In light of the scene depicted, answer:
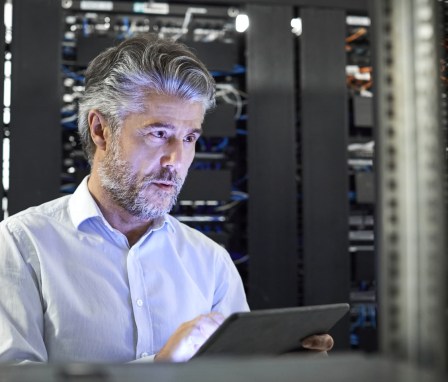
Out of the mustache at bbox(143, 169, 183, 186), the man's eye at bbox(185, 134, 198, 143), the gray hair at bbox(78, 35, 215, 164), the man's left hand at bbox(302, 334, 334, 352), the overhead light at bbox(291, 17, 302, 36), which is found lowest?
the man's left hand at bbox(302, 334, 334, 352)

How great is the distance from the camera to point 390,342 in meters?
0.55

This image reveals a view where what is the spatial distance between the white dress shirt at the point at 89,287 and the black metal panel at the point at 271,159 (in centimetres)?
108

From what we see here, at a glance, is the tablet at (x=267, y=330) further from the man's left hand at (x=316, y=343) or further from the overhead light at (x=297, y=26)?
the overhead light at (x=297, y=26)

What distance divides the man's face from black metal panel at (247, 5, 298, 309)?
3.76ft

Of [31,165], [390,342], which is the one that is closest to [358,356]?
[390,342]

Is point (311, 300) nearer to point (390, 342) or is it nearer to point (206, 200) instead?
point (206, 200)

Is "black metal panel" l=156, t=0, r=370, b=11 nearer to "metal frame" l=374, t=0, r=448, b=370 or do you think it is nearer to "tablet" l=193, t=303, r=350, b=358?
"tablet" l=193, t=303, r=350, b=358

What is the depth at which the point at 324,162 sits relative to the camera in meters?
2.93

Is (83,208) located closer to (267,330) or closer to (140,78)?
(140,78)

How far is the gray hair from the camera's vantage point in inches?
67.6

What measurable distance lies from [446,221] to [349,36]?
2.72 meters

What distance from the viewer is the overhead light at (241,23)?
2.92 meters

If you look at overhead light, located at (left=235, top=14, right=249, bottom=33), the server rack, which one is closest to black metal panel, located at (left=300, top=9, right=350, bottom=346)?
the server rack

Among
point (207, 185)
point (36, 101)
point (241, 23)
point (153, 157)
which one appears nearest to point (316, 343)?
point (153, 157)
